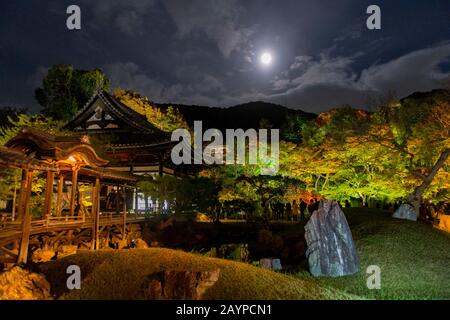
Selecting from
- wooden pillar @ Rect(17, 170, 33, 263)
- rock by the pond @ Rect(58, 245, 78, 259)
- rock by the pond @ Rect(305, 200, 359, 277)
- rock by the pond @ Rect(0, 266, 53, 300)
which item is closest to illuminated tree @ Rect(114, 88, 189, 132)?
rock by the pond @ Rect(58, 245, 78, 259)

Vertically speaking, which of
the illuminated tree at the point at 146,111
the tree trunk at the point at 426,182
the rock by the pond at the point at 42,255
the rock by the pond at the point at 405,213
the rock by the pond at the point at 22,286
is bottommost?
the rock by the pond at the point at 42,255

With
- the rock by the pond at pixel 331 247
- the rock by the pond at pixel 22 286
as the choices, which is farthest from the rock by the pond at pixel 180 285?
the rock by the pond at pixel 331 247

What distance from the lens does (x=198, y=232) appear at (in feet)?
73.7

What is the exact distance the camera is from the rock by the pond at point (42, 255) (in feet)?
47.2

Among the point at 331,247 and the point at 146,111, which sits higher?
the point at 146,111

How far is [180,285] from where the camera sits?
744cm

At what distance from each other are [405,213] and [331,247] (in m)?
7.52

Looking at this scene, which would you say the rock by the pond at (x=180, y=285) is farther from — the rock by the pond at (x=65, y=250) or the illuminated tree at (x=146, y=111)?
the illuminated tree at (x=146, y=111)

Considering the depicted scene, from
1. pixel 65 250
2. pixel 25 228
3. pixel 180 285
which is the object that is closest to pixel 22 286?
pixel 180 285

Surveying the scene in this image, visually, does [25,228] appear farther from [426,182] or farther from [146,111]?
[146,111]

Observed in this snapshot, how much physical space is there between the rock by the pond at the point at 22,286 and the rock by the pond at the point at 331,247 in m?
8.33

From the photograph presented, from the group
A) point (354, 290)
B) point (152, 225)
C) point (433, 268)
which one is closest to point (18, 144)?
point (152, 225)

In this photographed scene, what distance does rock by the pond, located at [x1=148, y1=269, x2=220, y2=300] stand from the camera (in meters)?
7.38
